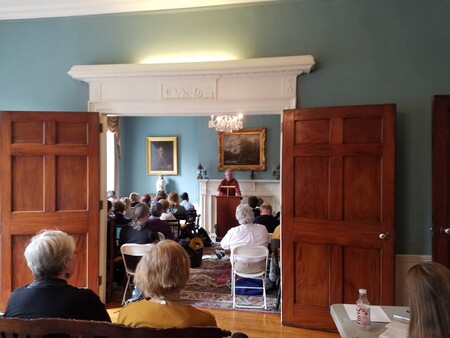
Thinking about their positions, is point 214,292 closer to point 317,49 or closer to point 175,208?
point 175,208

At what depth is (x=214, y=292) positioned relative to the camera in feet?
13.2

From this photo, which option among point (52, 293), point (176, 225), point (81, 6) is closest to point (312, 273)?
point (52, 293)

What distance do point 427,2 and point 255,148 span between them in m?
5.19

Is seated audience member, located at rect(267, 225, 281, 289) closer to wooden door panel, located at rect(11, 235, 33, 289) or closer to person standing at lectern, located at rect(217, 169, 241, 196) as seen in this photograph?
wooden door panel, located at rect(11, 235, 33, 289)

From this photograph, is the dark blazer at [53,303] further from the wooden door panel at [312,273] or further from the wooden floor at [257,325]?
the wooden door panel at [312,273]

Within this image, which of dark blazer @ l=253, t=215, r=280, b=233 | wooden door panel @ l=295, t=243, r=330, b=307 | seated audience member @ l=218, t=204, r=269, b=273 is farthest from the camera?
dark blazer @ l=253, t=215, r=280, b=233

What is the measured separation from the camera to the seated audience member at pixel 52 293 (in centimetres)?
144

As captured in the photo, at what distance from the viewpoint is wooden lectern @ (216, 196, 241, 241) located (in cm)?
676

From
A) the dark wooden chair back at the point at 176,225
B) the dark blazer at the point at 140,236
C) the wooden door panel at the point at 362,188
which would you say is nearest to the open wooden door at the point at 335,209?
the wooden door panel at the point at 362,188

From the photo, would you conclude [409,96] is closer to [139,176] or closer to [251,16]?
[251,16]

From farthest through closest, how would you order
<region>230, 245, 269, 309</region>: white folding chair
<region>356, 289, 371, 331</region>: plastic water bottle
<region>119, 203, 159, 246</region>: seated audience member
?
<region>119, 203, 159, 246</region>: seated audience member < <region>230, 245, 269, 309</region>: white folding chair < <region>356, 289, 371, 331</region>: plastic water bottle

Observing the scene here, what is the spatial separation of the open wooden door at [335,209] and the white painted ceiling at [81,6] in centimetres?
157

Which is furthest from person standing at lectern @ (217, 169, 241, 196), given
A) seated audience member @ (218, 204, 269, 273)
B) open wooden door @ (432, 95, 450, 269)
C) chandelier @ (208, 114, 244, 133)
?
open wooden door @ (432, 95, 450, 269)

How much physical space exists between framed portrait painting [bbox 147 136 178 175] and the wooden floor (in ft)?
18.5
